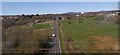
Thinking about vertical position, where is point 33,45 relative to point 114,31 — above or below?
above

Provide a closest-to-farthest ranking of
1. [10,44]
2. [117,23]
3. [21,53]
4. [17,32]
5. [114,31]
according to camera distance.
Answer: [21,53] → [10,44] → [17,32] → [114,31] → [117,23]

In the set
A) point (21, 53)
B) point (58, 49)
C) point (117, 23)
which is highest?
point (21, 53)

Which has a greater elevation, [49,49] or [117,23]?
[49,49]

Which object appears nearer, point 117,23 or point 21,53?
point 21,53

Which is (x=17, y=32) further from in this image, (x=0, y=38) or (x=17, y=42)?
(x=0, y=38)

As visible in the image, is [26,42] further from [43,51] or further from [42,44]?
[43,51]

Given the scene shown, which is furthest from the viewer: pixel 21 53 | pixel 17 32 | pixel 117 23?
pixel 117 23

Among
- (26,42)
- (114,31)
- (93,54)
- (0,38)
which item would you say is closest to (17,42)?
(26,42)

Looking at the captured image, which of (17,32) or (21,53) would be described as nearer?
(21,53)

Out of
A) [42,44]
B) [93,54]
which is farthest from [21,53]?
[93,54]
